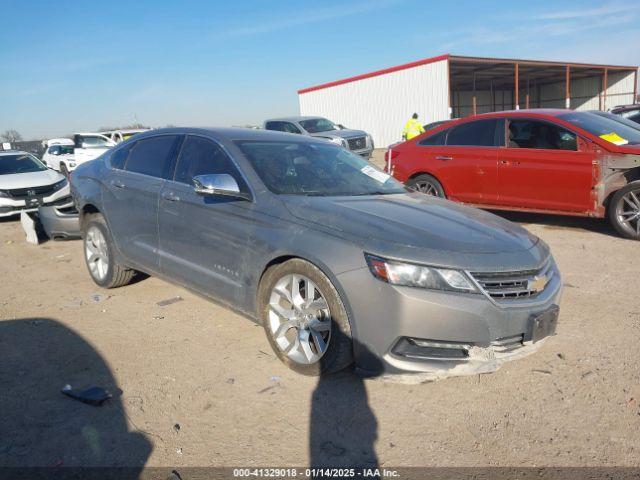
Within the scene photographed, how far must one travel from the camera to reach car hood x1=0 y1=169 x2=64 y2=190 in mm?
9930

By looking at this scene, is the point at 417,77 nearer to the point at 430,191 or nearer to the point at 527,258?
the point at 430,191

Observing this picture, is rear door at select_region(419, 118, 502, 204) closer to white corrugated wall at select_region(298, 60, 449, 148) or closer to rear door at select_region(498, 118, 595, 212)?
rear door at select_region(498, 118, 595, 212)

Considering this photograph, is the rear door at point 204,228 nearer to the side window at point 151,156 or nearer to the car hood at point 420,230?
the side window at point 151,156

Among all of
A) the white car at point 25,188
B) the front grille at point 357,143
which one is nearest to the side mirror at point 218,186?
the white car at point 25,188

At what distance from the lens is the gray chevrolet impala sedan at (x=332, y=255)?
2.85 metres

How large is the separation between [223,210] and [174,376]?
118 cm

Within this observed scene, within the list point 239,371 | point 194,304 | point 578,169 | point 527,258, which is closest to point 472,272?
point 527,258

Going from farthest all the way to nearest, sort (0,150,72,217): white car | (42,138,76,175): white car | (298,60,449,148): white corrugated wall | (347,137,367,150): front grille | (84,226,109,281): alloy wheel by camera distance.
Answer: (298,60,449,148): white corrugated wall
(42,138,76,175): white car
(347,137,367,150): front grille
(0,150,72,217): white car
(84,226,109,281): alloy wheel

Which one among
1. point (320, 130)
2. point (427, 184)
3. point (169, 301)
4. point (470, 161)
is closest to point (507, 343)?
point (169, 301)

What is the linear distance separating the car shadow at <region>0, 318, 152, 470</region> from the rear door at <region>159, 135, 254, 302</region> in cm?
91

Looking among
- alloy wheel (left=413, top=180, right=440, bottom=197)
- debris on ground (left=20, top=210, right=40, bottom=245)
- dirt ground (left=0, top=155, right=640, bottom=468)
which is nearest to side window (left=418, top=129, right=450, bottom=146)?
alloy wheel (left=413, top=180, right=440, bottom=197)

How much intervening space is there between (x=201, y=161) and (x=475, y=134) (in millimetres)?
4843

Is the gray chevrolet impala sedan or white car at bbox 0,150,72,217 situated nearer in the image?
the gray chevrolet impala sedan

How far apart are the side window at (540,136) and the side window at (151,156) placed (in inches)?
190
